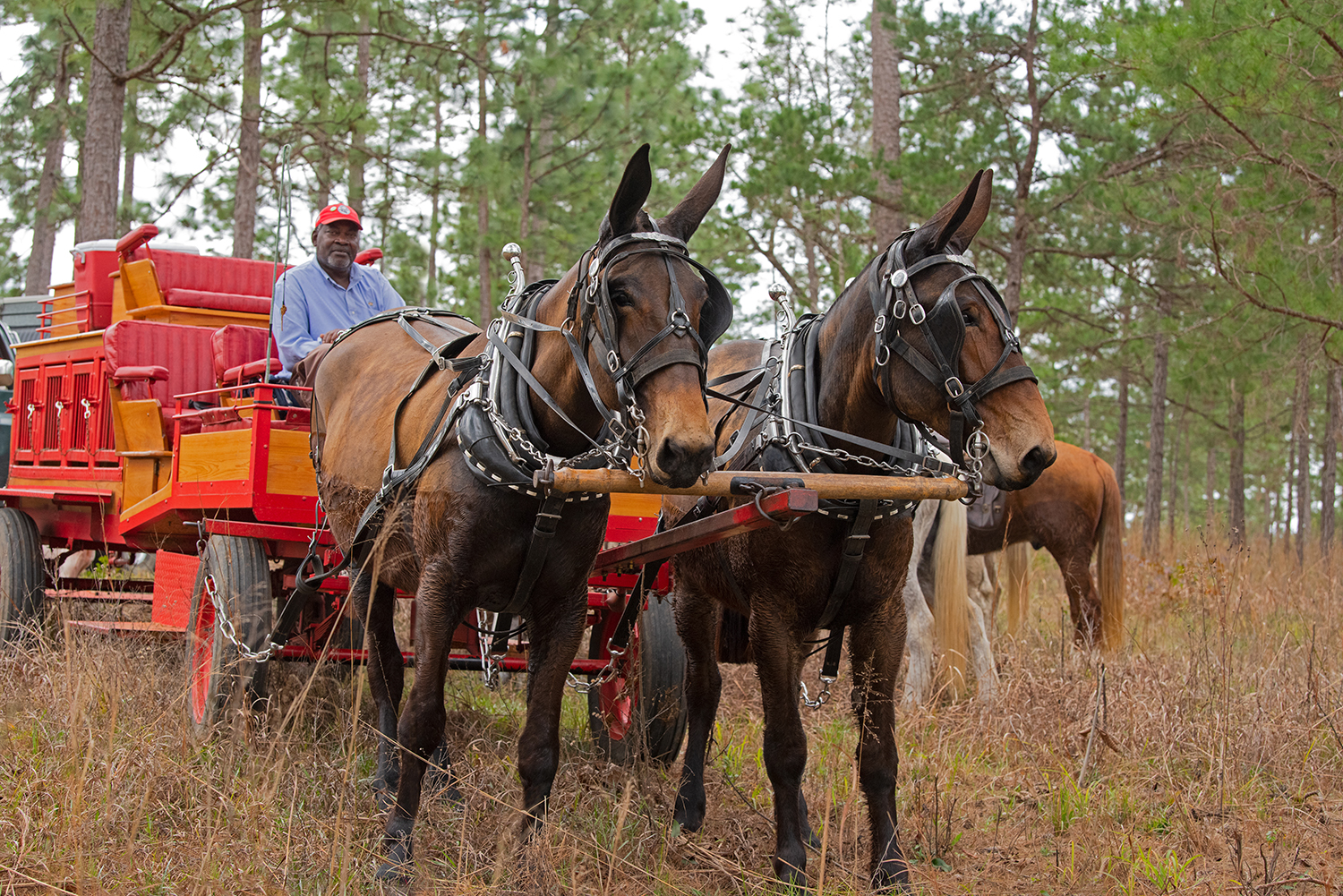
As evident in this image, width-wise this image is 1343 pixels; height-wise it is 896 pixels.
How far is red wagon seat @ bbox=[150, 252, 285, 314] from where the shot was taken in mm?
6617

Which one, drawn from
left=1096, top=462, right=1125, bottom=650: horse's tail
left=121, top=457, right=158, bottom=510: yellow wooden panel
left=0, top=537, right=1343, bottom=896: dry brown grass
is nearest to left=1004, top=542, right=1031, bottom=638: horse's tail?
left=1096, top=462, right=1125, bottom=650: horse's tail

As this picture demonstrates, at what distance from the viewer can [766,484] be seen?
11.0ft

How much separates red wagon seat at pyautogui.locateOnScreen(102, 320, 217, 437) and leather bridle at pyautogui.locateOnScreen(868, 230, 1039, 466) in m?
3.72

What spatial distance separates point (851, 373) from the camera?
3.82m

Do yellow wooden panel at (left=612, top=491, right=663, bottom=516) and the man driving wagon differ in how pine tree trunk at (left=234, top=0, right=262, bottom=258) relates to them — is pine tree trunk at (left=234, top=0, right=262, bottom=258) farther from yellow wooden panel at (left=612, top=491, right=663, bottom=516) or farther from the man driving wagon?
yellow wooden panel at (left=612, top=491, right=663, bottom=516)

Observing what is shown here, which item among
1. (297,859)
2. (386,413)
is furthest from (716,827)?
(386,413)

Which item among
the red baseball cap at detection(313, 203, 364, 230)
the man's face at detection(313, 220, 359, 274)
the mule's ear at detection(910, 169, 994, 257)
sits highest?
the red baseball cap at detection(313, 203, 364, 230)

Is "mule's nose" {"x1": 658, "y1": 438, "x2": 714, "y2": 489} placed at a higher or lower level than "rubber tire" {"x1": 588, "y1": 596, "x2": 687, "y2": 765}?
higher

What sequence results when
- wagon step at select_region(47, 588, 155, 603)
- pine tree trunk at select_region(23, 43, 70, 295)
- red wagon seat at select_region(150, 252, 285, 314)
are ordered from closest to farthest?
wagon step at select_region(47, 588, 155, 603) → red wagon seat at select_region(150, 252, 285, 314) → pine tree trunk at select_region(23, 43, 70, 295)

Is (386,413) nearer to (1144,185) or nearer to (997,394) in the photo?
(997,394)

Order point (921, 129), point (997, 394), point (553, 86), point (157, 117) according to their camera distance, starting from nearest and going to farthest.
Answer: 1. point (997, 394)
2. point (921, 129)
3. point (553, 86)
4. point (157, 117)

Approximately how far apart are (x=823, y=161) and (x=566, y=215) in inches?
297

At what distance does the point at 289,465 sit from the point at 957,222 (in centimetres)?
307

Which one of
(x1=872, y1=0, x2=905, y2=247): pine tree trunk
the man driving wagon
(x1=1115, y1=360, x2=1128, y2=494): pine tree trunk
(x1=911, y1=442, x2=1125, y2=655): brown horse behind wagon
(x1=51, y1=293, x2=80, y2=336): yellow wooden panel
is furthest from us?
(x1=1115, y1=360, x2=1128, y2=494): pine tree trunk
